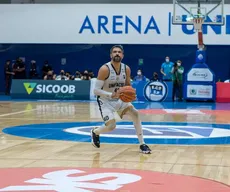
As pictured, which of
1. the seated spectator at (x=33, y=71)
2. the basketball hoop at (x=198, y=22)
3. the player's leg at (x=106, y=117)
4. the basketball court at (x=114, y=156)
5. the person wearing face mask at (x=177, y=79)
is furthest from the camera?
the seated spectator at (x=33, y=71)

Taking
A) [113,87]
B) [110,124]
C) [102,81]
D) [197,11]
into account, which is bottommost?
[110,124]

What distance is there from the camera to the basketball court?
6691 mm

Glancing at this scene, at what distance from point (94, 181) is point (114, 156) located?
2429 mm

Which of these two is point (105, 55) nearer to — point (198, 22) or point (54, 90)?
point (54, 90)

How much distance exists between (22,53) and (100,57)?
5251 millimetres

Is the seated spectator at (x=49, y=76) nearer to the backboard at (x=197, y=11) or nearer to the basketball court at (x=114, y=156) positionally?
the backboard at (x=197, y=11)

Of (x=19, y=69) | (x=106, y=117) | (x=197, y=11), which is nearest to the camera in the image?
(x=106, y=117)

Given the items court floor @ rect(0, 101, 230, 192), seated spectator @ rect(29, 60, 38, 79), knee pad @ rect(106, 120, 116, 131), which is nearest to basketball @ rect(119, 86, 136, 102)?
knee pad @ rect(106, 120, 116, 131)

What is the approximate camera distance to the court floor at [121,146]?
26.7ft

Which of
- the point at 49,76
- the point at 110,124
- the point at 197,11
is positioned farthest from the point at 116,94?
the point at 49,76

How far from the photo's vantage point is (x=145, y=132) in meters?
13.0

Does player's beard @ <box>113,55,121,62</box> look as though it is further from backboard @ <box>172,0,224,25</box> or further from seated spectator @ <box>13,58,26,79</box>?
seated spectator @ <box>13,58,26,79</box>

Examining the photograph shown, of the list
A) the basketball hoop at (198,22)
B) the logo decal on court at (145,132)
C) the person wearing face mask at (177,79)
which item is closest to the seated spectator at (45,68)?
the person wearing face mask at (177,79)

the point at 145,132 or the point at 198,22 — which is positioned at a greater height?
the point at 198,22
